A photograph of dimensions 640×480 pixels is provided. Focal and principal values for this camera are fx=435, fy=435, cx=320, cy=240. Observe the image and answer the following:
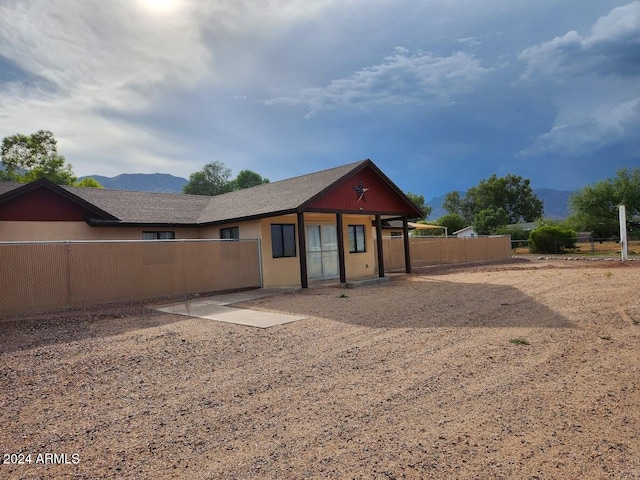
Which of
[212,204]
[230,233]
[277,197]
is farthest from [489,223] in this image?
[230,233]

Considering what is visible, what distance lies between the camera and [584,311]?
29.7ft

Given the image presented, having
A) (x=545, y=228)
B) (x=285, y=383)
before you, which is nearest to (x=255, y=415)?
(x=285, y=383)

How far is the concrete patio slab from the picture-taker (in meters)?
9.21

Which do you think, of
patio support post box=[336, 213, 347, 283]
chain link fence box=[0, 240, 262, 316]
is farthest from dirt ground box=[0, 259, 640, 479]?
patio support post box=[336, 213, 347, 283]

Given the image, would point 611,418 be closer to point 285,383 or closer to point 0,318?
point 285,383

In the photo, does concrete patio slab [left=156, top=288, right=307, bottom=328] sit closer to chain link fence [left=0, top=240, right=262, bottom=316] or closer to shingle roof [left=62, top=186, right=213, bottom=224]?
chain link fence [left=0, top=240, right=262, bottom=316]

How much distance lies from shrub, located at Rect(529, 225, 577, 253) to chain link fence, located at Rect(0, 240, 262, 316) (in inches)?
1194

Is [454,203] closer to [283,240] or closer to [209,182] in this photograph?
[209,182]

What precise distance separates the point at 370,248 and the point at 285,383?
53.8 feet

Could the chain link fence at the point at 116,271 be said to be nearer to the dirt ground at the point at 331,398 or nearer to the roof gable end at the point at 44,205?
the dirt ground at the point at 331,398

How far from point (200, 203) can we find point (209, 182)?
139 ft

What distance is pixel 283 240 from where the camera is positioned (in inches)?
674

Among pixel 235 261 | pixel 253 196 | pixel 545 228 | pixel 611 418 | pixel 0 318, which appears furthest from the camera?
pixel 545 228

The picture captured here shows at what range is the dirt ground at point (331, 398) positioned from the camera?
3.40m
